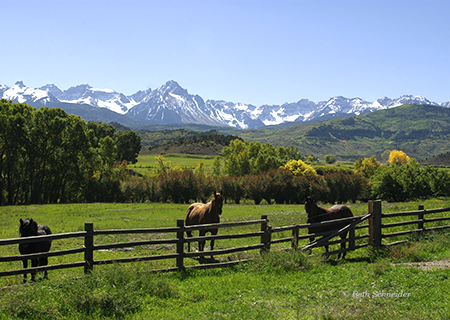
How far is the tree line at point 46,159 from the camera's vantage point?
51.1m

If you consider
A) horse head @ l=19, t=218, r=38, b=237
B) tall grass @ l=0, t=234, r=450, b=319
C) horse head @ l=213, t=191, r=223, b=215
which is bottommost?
tall grass @ l=0, t=234, r=450, b=319

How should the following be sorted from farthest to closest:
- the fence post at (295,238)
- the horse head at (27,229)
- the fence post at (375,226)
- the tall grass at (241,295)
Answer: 1. the fence post at (375,226)
2. the fence post at (295,238)
3. the horse head at (27,229)
4. the tall grass at (241,295)

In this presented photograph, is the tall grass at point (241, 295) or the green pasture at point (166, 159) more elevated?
the green pasture at point (166, 159)

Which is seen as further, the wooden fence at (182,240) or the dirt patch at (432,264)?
the dirt patch at (432,264)

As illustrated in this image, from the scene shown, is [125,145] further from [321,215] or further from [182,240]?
[182,240]

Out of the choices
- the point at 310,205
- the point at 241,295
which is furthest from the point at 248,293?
the point at 310,205

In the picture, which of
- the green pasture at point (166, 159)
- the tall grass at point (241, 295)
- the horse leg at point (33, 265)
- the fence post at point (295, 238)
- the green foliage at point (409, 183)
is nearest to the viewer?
the tall grass at point (241, 295)

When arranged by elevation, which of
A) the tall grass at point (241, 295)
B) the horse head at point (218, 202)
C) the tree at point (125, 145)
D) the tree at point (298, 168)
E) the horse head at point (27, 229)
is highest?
the tree at point (125, 145)

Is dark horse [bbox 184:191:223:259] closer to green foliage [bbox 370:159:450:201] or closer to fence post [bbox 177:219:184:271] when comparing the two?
fence post [bbox 177:219:184:271]

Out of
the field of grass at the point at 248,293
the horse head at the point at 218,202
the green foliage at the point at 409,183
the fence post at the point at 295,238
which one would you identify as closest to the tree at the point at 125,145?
the green foliage at the point at 409,183

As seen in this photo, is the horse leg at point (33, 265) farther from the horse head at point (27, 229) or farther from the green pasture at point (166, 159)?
the green pasture at point (166, 159)

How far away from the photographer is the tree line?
168ft

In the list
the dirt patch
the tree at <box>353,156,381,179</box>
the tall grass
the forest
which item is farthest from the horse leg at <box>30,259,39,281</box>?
the tree at <box>353,156,381,179</box>

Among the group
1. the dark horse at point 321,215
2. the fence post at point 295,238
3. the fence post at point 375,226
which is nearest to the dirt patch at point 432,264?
the fence post at point 375,226
